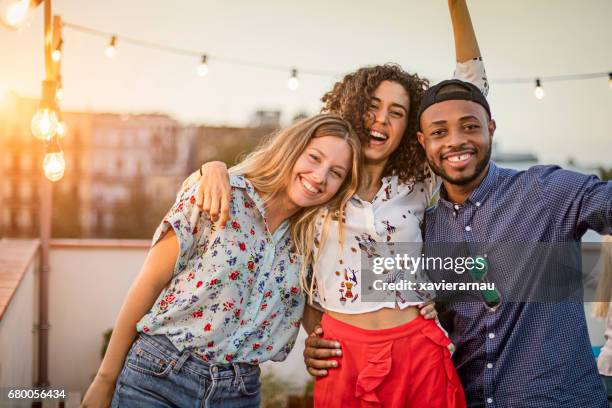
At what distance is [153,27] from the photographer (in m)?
5.34

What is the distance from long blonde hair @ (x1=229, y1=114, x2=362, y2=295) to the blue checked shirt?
35 centimetres

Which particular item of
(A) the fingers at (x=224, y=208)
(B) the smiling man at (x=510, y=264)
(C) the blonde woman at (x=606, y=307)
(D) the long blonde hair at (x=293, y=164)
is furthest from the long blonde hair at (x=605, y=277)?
(A) the fingers at (x=224, y=208)

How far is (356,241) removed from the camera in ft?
5.57

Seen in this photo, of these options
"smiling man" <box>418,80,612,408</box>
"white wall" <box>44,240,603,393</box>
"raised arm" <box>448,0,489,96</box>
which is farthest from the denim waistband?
"white wall" <box>44,240,603,393</box>

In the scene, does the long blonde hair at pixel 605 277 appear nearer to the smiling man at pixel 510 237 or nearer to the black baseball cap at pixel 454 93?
the smiling man at pixel 510 237

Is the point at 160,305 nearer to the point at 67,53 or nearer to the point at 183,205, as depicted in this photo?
the point at 183,205

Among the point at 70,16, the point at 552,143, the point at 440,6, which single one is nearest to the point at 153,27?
the point at 70,16

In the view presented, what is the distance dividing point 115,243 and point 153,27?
208cm

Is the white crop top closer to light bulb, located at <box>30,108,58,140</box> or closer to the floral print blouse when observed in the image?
the floral print blouse

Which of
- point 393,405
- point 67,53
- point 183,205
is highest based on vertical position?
point 67,53

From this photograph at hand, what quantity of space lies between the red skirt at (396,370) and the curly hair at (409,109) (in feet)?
1.59

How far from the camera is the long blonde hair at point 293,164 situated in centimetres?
166

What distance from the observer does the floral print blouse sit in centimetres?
145

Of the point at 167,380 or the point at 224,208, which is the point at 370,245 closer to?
the point at 224,208
